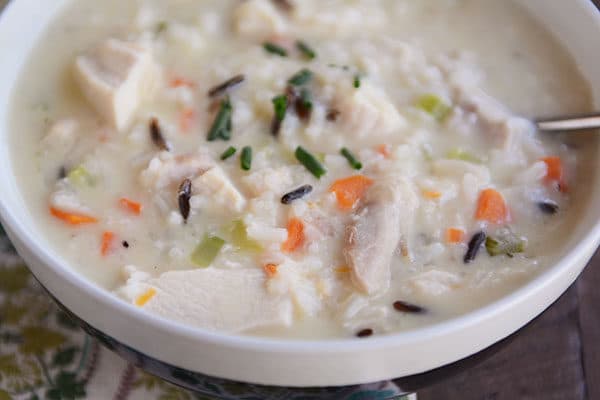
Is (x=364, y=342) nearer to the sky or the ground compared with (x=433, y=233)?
nearer to the sky

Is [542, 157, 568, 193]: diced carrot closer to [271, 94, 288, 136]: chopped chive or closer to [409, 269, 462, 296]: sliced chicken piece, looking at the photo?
[409, 269, 462, 296]: sliced chicken piece

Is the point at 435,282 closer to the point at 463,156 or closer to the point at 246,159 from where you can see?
the point at 463,156

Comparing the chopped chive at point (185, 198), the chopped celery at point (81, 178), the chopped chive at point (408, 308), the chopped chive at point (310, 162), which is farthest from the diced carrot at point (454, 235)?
the chopped celery at point (81, 178)

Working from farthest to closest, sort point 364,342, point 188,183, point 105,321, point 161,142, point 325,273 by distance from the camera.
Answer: point 161,142
point 188,183
point 325,273
point 105,321
point 364,342

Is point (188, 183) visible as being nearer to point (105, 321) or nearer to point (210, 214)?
point (210, 214)

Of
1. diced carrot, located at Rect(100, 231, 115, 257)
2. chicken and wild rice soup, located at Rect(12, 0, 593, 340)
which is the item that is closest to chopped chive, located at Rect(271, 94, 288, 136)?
chicken and wild rice soup, located at Rect(12, 0, 593, 340)

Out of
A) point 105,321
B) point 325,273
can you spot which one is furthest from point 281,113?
point 105,321

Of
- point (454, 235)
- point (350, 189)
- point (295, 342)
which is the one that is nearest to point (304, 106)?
point (350, 189)
